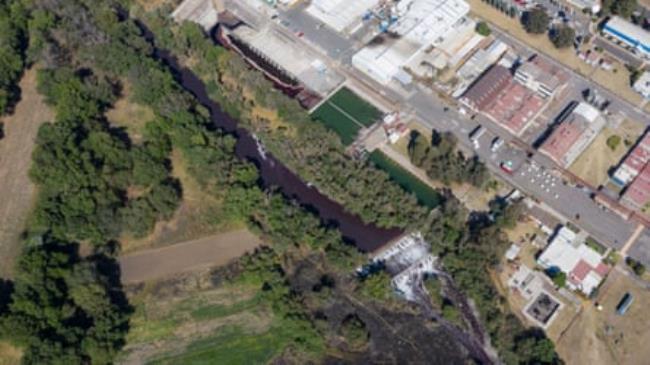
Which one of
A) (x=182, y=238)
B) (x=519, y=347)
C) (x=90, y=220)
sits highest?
(x=519, y=347)

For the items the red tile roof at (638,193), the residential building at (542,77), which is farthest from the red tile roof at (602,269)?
the residential building at (542,77)

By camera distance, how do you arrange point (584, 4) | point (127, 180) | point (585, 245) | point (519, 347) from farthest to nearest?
point (584, 4), point (127, 180), point (585, 245), point (519, 347)

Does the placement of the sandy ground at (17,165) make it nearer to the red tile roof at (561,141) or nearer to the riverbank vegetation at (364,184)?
the riverbank vegetation at (364,184)

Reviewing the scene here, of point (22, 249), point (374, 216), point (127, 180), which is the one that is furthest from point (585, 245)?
point (22, 249)

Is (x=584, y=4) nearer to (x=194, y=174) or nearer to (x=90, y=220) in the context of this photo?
(x=194, y=174)

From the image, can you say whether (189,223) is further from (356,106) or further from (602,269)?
(602,269)

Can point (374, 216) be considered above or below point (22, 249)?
above

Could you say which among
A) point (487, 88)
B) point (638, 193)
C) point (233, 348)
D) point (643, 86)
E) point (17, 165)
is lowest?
point (17, 165)

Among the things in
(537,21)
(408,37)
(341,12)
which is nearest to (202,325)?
(408,37)
